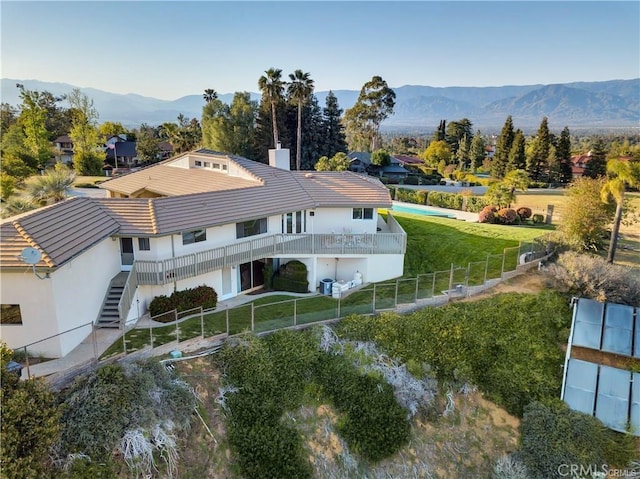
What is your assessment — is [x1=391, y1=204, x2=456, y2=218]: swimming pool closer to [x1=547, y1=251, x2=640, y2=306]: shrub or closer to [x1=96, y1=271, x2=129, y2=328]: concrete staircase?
[x1=547, y1=251, x2=640, y2=306]: shrub

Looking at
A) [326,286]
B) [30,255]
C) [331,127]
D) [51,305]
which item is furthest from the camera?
[331,127]

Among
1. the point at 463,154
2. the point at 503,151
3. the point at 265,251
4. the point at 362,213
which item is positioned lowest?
the point at 265,251

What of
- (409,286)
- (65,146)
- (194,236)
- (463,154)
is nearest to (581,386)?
(409,286)

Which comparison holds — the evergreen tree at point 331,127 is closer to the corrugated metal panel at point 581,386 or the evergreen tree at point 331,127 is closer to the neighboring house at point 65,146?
the neighboring house at point 65,146

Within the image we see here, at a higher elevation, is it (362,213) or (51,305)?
(362,213)

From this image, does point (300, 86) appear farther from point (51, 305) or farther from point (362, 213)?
point (51, 305)

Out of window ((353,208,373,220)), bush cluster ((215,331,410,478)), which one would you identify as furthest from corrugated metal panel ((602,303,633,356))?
window ((353,208,373,220))
